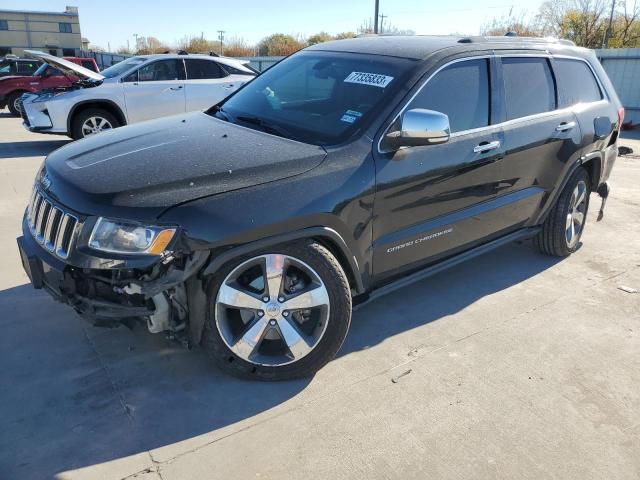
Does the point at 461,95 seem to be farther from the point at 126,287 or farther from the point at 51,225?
the point at 51,225

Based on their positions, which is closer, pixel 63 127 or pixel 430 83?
pixel 430 83

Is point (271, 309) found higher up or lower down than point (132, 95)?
lower down

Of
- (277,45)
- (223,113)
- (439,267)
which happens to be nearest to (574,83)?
(439,267)

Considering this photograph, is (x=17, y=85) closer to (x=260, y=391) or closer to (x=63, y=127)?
(x=63, y=127)

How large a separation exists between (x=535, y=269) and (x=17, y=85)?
15.6 metres

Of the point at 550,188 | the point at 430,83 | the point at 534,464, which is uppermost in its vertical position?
the point at 430,83

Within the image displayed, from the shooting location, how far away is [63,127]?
362 inches

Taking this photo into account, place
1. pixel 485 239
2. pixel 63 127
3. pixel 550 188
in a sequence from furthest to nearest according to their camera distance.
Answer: pixel 63 127
pixel 550 188
pixel 485 239

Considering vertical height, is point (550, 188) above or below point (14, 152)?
above

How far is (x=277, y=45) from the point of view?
148ft

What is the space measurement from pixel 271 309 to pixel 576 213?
11.0 feet

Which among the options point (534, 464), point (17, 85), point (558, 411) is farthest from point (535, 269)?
point (17, 85)

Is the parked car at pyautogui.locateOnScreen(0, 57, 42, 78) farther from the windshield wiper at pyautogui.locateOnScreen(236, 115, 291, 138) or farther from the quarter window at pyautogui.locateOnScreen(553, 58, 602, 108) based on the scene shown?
the quarter window at pyautogui.locateOnScreen(553, 58, 602, 108)

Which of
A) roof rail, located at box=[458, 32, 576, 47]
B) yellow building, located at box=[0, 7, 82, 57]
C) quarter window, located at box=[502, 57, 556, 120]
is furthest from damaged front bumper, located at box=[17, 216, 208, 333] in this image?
yellow building, located at box=[0, 7, 82, 57]
